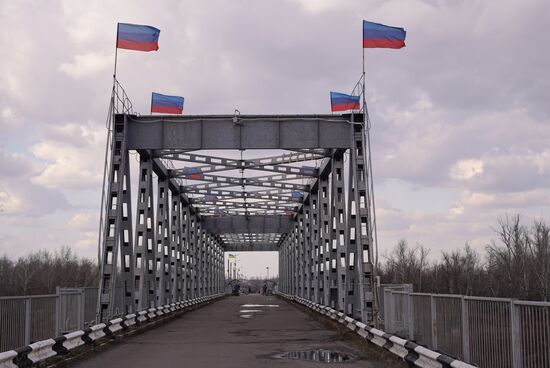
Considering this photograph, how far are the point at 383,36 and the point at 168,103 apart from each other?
1029cm

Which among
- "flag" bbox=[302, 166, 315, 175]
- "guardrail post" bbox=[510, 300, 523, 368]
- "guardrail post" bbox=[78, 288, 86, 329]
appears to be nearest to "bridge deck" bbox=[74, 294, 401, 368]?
"guardrail post" bbox=[78, 288, 86, 329]

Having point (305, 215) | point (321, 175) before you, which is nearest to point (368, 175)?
point (321, 175)

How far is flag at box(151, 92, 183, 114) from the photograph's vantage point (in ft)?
97.1

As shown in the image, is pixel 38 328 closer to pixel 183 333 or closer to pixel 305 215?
pixel 183 333

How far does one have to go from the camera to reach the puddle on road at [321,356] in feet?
49.7

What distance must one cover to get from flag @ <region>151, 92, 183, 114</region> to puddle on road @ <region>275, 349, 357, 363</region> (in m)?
15.6

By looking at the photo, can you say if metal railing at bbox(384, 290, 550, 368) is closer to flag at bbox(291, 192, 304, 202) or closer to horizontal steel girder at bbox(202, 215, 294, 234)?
flag at bbox(291, 192, 304, 202)

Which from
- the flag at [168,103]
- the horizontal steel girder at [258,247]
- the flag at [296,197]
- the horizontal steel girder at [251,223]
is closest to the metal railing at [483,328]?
the flag at [168,103]

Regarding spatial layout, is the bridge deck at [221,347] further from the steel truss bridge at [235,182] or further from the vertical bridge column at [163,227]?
the vertical bridge column at [163,227]

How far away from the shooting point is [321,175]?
36.9 metres

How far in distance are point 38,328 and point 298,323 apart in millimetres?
15730

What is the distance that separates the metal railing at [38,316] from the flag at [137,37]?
10396 millimetres

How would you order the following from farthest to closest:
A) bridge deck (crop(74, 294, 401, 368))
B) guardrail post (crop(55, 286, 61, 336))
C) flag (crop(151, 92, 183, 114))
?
flag (crop(151, 92, 183, 114))
guardrail post (crop(55, 286, 61, 336))
bridge deck (crop(74, 294, 401, 368))

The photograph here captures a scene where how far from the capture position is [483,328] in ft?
34.4
